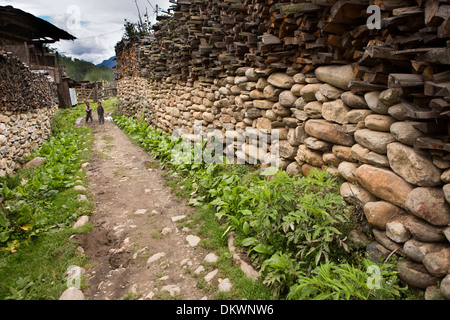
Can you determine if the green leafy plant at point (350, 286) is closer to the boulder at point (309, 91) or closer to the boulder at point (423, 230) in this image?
the boulder at point (423, 230)

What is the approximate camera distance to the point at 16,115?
8258 millimetres

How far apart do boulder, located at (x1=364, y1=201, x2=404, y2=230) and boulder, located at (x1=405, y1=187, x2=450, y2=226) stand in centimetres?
22

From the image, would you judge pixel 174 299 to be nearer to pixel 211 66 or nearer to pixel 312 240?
pixel 312 240

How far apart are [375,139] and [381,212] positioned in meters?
0.80

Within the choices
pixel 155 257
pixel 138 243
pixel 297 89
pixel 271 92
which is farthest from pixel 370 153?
pixel 138 243

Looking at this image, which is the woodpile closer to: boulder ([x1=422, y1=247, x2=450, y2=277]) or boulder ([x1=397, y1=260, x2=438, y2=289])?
boulder ([x1=397, y1=260, x2=438, y2=289])

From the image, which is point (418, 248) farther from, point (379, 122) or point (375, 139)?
point (379, 122)

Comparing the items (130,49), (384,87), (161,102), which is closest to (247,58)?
(384,87)

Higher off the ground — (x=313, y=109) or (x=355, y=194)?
(x=313, y=109)

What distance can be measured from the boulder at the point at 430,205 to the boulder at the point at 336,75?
1.54 metres

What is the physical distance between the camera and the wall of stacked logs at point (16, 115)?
7.33 m
